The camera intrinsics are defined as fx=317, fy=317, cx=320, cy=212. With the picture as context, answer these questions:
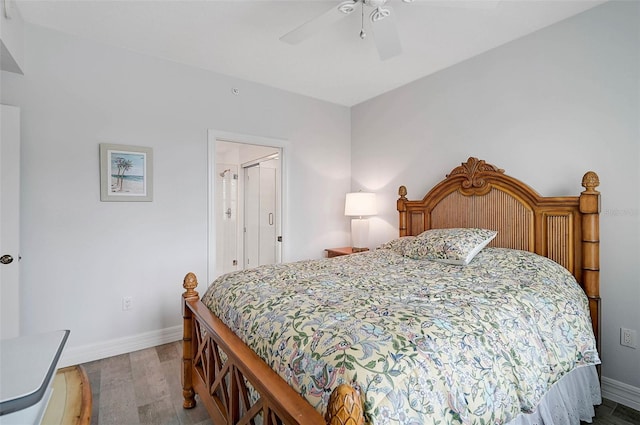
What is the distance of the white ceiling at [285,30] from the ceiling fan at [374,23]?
0.86 feet

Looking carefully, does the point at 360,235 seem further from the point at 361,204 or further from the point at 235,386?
the point at 235,386

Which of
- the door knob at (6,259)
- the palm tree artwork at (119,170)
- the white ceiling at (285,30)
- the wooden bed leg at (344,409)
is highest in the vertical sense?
the white ceiling at (285,30)

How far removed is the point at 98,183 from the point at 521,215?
3.42 m

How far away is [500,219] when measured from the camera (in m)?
2.59

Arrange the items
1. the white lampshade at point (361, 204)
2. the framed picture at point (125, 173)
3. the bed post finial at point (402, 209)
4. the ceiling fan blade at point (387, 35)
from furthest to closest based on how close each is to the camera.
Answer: the white lampshade at point (361, 204) → the bed post finial at point (402, 209) → the framed picture at point (125, 173) → the ceiling fan blade at point (387, 35)

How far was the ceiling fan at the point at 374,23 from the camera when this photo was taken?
176 centimetres

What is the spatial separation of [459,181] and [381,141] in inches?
47.7

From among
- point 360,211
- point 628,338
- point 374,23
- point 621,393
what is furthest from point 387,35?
point 621,393

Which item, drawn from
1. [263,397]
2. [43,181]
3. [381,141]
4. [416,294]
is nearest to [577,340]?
[416,294]

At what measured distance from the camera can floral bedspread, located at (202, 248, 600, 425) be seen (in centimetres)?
94

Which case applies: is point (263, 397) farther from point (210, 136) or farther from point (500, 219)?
point (210, 136)

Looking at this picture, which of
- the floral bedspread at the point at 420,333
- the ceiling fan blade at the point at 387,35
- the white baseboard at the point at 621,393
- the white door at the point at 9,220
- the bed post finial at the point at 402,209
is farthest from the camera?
the bed post finial at the point at 402,209

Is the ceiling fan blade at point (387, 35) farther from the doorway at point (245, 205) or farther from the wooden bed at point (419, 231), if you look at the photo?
the doorway at point (245, 205)

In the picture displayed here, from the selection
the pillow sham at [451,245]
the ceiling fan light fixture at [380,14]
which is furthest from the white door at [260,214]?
the ceiling fan light fixture at [380,14]
